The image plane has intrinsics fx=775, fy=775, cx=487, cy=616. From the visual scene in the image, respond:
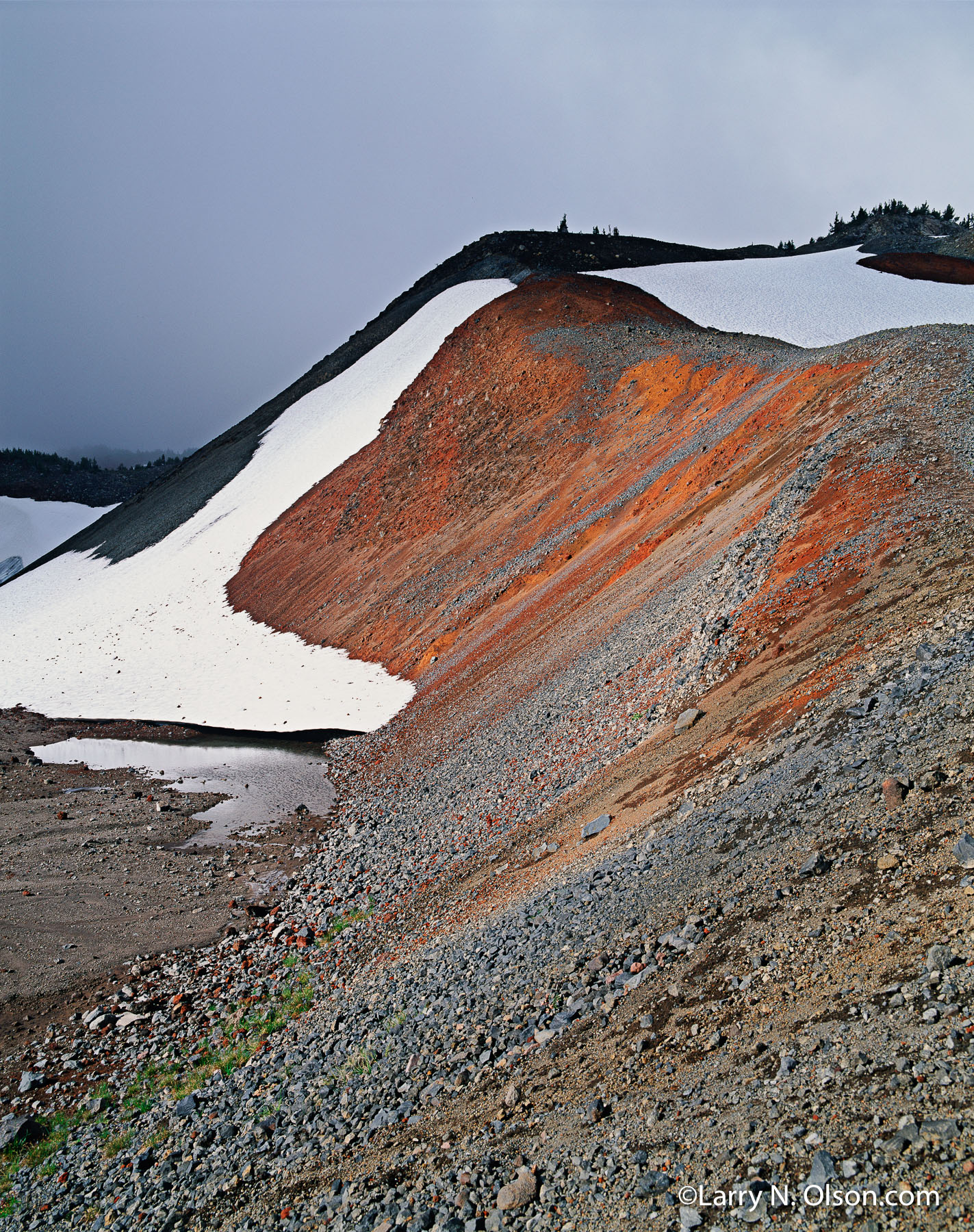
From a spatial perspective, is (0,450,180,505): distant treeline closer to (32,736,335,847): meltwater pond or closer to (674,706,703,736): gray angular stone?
(32,736,335,847): meltwater pond

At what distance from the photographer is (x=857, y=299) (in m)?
38.4

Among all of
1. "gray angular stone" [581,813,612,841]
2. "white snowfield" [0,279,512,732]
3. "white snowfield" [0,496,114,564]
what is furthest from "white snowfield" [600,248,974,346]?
"white snowfield" [0,496,114,564]

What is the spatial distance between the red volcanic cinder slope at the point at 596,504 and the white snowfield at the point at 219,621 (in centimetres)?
162

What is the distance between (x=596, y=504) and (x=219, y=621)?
19305 mm

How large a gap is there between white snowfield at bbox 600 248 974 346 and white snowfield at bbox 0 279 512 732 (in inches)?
417

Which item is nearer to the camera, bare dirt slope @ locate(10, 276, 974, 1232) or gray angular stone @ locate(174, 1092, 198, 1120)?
bare dirt slope @ locate(10, 276, 974, 1232)

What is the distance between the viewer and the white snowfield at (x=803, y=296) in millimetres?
35375

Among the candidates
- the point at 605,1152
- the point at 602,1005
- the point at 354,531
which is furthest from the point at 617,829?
the point at 354,531

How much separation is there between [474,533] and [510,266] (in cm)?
2562

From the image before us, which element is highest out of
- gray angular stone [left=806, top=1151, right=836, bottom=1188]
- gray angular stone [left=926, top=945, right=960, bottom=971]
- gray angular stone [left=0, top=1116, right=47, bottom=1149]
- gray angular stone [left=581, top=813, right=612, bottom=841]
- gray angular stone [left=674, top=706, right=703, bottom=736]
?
gray angular stone [left=0, top=1116, right=47, bottom=1149]

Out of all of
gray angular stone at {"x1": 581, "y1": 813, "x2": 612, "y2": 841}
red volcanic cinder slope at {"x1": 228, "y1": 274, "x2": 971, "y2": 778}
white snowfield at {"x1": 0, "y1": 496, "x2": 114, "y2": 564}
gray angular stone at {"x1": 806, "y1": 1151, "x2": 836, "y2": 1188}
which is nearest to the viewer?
gray angular stone at {"x1": 806, "y1": 1151, "x2": 836, "y2": 1188}

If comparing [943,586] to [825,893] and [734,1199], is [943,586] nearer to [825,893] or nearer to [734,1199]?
[825,893]

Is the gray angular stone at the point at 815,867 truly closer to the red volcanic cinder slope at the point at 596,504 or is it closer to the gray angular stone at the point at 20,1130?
the red volcanic cinder slope at the point at 596,504

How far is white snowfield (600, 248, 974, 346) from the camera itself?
35375 mm
